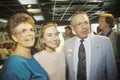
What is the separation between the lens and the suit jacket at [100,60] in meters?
2.63

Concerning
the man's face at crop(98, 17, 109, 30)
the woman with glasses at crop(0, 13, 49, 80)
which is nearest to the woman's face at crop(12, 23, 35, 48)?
the woman with glasses at crop(0, 13, 49, 80)

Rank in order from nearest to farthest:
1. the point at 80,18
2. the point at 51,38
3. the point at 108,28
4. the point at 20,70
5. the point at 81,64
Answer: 1. the point at 20,70
2. the point at 51,38
3. the point at 80,18
4. the point at 81,64
5. the point at 108,28

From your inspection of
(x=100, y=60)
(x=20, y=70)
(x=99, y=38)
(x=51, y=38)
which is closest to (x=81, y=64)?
(x=100, y=60)

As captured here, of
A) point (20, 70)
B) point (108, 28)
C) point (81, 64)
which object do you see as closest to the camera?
point (20, 70)

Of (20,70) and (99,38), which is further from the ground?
(99,38)

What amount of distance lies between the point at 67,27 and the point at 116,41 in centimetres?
75

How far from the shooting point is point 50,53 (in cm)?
263

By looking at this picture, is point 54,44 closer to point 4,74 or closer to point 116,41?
point 4,74

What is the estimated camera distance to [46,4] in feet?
24.0

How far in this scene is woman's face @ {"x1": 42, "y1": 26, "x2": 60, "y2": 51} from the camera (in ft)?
8.34

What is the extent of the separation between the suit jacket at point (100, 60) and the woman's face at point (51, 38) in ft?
0.73

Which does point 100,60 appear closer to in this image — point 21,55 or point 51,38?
point 51,38

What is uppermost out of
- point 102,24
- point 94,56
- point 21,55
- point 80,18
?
point 80,18

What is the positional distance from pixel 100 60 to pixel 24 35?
3.32 ft
